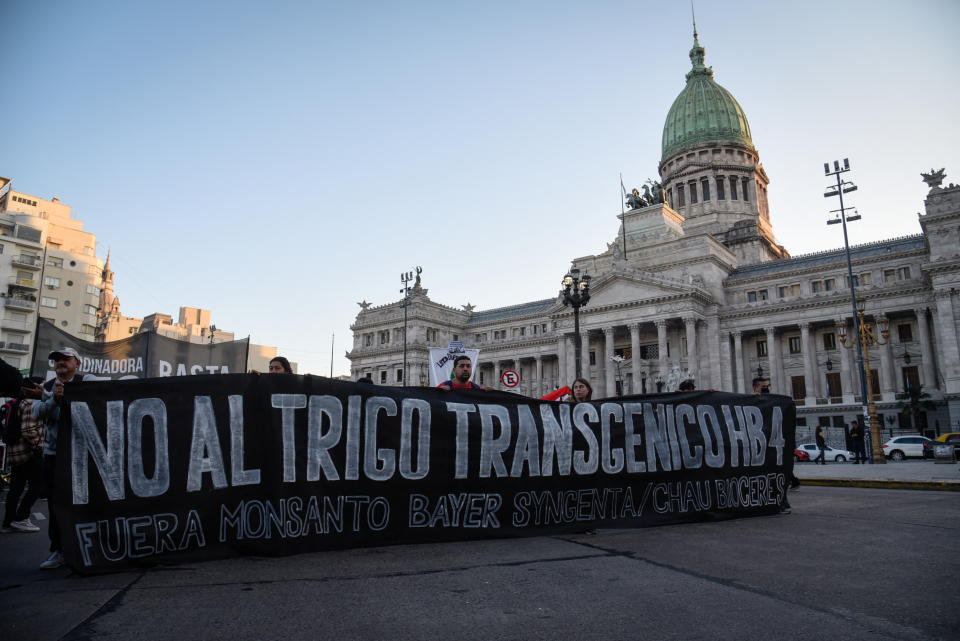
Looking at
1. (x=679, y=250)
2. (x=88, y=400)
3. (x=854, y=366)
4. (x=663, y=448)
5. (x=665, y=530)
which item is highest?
(x=679, y=250)

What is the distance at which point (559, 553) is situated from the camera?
248 inches

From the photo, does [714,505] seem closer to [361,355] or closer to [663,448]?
[663,448]

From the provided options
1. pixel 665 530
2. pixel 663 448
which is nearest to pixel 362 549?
pixel 665 530

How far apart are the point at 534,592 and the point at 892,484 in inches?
521

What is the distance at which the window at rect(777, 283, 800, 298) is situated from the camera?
49203mm

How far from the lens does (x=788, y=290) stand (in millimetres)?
49656

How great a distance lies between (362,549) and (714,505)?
5203mm

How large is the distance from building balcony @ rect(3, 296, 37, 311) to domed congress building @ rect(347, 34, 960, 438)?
30868 mm

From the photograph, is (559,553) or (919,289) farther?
(919,289)

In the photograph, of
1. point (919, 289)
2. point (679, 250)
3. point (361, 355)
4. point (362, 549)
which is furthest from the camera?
point (361, 355)

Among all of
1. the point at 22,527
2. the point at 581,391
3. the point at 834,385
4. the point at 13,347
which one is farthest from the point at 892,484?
the point at 13,347

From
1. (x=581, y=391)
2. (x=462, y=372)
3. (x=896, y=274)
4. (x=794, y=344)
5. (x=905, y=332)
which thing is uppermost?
(x=896, y=274)

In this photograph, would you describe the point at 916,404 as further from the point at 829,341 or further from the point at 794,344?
the point at 794,344

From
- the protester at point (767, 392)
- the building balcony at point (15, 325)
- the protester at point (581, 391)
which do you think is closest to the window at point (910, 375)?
the protester at point (767, 392)
